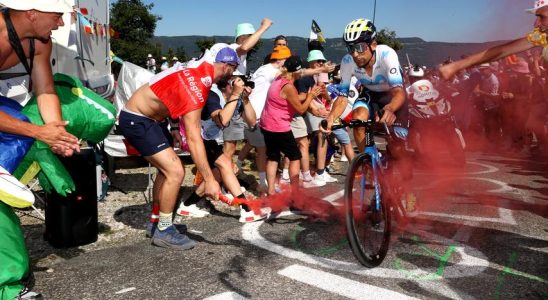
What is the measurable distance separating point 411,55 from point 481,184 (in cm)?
945

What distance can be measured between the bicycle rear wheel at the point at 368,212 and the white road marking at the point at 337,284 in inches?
12.3

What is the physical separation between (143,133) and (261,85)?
250 centimetres

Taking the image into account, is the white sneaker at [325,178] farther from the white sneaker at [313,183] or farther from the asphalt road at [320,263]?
the asphalt road at [320,263]

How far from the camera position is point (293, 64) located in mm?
5902

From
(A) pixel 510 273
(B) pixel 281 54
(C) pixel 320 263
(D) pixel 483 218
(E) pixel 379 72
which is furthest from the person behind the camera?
(B) pixel 281 54

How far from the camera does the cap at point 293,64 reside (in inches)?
232

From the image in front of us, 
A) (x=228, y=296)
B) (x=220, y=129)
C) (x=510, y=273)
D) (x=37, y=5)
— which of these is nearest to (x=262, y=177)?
(x=220, y=129)

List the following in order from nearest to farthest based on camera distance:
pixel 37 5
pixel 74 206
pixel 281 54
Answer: pixel 37 5
pixel 74 206
pixel 281 54

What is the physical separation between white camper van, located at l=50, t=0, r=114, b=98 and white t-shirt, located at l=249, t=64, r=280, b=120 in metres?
2.23

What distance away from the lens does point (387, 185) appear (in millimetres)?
4262

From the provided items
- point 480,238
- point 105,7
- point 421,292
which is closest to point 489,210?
point 480,238

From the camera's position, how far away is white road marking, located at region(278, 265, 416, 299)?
10.8 feet

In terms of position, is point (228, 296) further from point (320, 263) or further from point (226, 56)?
point (226, 56)

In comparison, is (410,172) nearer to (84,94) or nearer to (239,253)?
(239,253)
